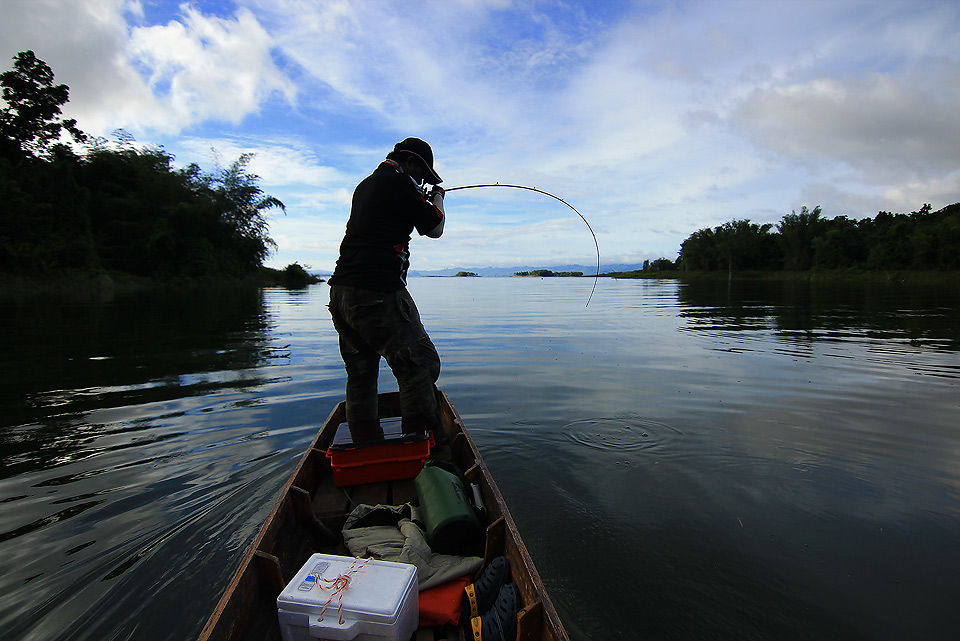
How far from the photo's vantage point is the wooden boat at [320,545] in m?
2.11

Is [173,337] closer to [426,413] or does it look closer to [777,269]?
[426,413]

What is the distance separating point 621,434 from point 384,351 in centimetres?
364

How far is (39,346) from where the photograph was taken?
12414 mm

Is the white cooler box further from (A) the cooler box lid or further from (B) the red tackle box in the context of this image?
(B) the red tackle box

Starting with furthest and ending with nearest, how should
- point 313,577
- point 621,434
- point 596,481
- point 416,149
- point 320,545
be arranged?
point 621,434 → point 596,481 → point 416,149 → point 320,545 → point 313,577

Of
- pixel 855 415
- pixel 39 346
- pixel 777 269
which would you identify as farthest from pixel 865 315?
pixel 777 269

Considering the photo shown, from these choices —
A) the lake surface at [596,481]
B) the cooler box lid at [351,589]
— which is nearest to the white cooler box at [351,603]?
the cooler box lid at [351,589]

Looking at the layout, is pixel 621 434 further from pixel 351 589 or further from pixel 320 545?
pixel 351 589

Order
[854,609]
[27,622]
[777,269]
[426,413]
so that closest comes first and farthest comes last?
[27,622] → [854,609] → [426,413] → [777,269]

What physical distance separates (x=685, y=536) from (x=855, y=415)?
4.72 meters

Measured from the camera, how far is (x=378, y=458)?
4.09 m

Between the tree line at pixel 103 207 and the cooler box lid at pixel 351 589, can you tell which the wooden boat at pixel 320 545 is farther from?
the tree line at pixel 103 207

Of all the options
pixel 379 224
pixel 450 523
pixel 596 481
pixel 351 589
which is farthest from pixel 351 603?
pixel 596 481

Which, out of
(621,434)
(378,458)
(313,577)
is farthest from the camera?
(621,434)
